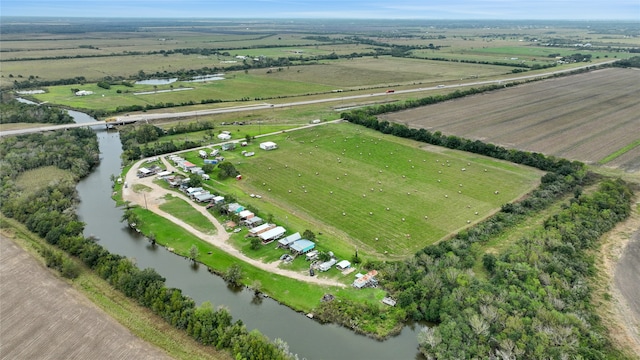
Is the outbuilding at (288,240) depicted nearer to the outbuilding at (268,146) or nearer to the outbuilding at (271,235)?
the outbuilding at (271,235)

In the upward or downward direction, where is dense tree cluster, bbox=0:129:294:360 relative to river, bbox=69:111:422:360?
upward

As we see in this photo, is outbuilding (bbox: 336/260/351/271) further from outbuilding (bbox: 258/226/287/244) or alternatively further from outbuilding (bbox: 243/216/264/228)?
outbuilding (bbox: 243/216/264/228)

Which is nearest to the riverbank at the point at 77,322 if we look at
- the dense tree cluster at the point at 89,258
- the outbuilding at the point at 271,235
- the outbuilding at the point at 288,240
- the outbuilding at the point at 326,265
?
the dense tree cluster at the point at 89,258

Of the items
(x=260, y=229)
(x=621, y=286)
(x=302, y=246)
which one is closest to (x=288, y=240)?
(x=302, y=246)

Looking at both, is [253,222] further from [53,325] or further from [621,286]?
[621,286]

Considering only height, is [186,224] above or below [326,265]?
below

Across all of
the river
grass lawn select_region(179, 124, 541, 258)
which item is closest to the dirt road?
the river
